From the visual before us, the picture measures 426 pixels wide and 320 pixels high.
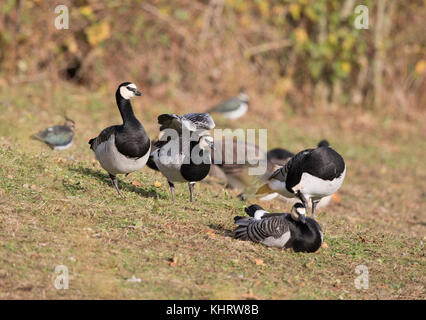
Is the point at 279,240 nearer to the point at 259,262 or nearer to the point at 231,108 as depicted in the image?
the point at 259,262

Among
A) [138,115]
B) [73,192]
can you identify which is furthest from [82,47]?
[73,192]

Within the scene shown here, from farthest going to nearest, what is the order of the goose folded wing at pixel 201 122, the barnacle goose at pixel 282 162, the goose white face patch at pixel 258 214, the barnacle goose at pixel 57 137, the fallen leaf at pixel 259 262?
1. the barnacle goose at pixel 57 137
2. the barnacle goose at pixel 282 162
3. the goose folded wing at pixel 201 122
4. the goose white face patch at pixel 258 214
5. the fallen leaf at pixel 259 262

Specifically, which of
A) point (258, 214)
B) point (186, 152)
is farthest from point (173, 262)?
point (186, 152)

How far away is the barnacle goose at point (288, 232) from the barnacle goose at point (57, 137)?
5267 mm

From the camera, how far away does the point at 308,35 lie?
2120 cm

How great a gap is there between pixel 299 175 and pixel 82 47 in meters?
11.8

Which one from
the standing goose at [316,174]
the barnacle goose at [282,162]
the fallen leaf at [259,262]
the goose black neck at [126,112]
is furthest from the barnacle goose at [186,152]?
the barnacle goose at [282,162]

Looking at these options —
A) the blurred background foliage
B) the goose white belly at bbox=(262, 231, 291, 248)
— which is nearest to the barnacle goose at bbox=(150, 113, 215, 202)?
the goose white belly at bbox=(262, 231, 291, 248)

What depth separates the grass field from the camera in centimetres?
650

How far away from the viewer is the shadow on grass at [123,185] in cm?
952

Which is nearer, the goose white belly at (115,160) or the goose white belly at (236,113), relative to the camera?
the goose white belly at (115,160)

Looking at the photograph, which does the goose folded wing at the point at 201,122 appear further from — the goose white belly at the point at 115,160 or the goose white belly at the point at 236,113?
the goose white belly at the point at 236,113

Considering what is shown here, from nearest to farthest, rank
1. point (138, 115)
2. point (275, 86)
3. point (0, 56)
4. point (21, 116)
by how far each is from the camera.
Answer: point (21, 116) → point (138, 115) → point (0, 56) → point (275, 86)
